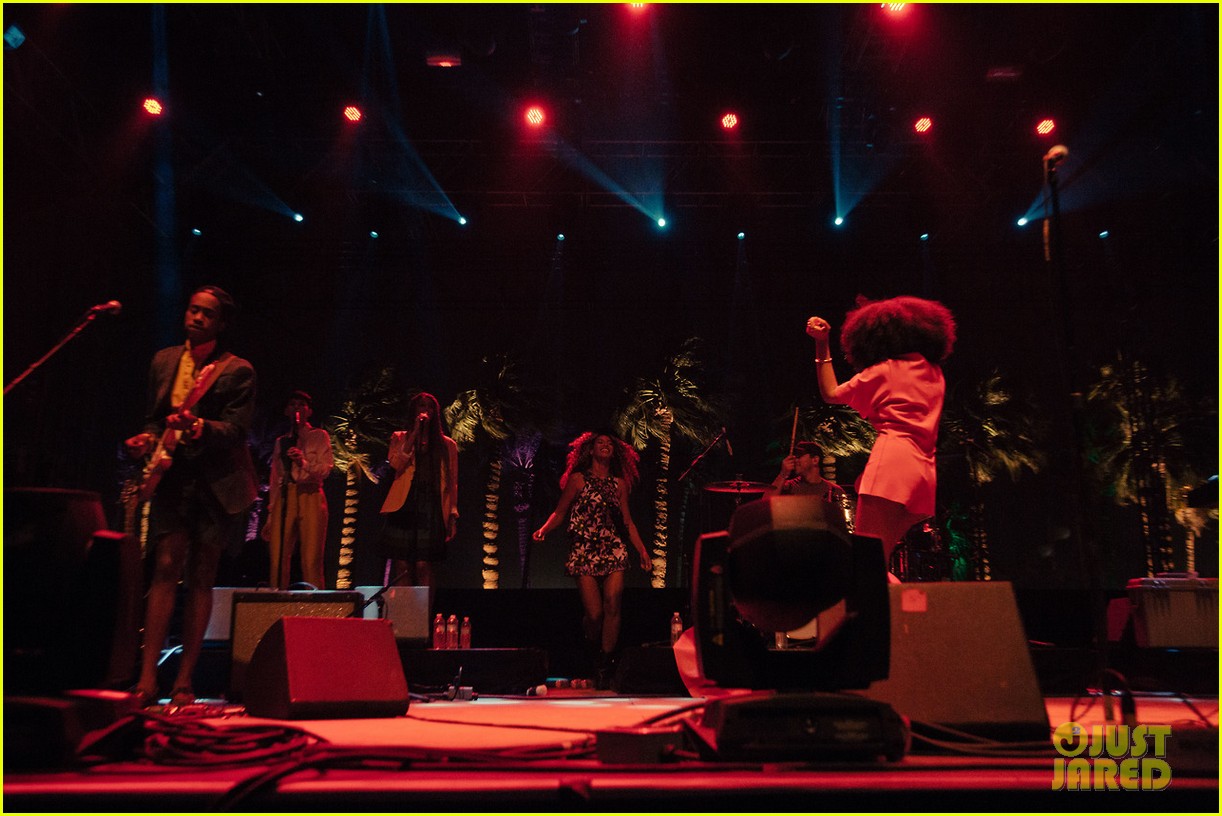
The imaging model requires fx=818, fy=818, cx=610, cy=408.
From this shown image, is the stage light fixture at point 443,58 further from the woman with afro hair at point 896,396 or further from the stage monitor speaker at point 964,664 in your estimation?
the stage monitor speaker at point 964,664

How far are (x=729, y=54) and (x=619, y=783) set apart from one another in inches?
344

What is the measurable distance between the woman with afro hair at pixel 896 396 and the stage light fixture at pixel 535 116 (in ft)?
24.5

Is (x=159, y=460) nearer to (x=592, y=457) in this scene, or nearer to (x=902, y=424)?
(x=902, y=424)

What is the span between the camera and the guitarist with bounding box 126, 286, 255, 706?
343 cm

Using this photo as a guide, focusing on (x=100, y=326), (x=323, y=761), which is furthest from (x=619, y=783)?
(x=100, y=326)

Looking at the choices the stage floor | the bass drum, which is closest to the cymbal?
the bass drum

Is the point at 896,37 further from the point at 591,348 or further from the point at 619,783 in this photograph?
the point at 619,783

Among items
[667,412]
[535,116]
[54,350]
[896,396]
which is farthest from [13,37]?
[896,396]

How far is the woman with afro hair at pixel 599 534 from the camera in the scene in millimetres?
6297

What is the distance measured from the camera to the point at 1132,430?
9.91 meters

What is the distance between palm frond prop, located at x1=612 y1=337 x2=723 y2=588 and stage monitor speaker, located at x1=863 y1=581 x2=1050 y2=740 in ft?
26.1

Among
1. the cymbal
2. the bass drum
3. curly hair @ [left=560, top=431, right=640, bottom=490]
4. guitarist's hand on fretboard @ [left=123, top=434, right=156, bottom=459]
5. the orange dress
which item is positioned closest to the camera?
the orange dress

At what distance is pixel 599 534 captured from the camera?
6.32 meters

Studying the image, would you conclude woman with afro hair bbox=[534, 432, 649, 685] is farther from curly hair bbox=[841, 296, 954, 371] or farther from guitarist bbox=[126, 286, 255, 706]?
curly hair bbox=[841, 296, 954, 371]
